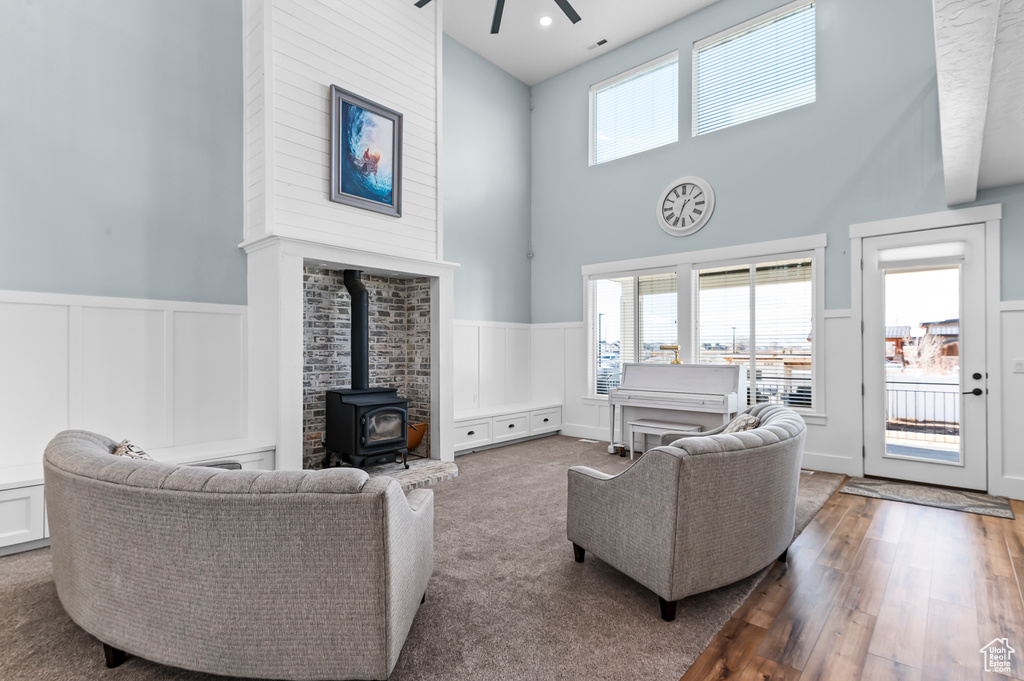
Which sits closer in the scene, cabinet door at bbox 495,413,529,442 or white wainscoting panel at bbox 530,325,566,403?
cabinet door at bbox 495,413,529,442

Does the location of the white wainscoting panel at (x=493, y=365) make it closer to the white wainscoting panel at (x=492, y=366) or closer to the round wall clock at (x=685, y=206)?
the white wainscoting panel at (x=492, y=366)

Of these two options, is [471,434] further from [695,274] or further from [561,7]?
[561,7]

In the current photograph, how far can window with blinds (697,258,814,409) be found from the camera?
5.02 m

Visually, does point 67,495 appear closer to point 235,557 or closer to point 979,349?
point 235,557

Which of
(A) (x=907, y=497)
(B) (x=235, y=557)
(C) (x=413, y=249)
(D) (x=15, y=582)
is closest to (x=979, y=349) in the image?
(A) (x=907, y=497)

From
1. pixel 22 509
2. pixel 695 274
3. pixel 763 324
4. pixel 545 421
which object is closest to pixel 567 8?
pixel 695 274

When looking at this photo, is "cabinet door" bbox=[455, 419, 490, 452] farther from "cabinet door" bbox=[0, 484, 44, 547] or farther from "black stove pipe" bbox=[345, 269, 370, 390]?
"cabinet door" bbox=[0, 484, 44, 547]

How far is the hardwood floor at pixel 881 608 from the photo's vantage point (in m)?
1.91

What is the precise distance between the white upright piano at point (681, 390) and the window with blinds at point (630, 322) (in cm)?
45

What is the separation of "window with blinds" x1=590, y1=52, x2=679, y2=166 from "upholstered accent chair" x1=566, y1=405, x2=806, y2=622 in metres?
4.71

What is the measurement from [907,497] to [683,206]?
A: 356 centimetres

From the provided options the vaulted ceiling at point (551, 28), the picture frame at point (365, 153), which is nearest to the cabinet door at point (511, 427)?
the picture frame at point (365, 153)

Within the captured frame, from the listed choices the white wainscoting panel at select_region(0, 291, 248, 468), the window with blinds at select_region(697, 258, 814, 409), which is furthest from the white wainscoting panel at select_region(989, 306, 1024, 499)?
the white wainscoting panel at select_region(0, 291, 248, 468)

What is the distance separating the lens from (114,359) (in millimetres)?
3660
